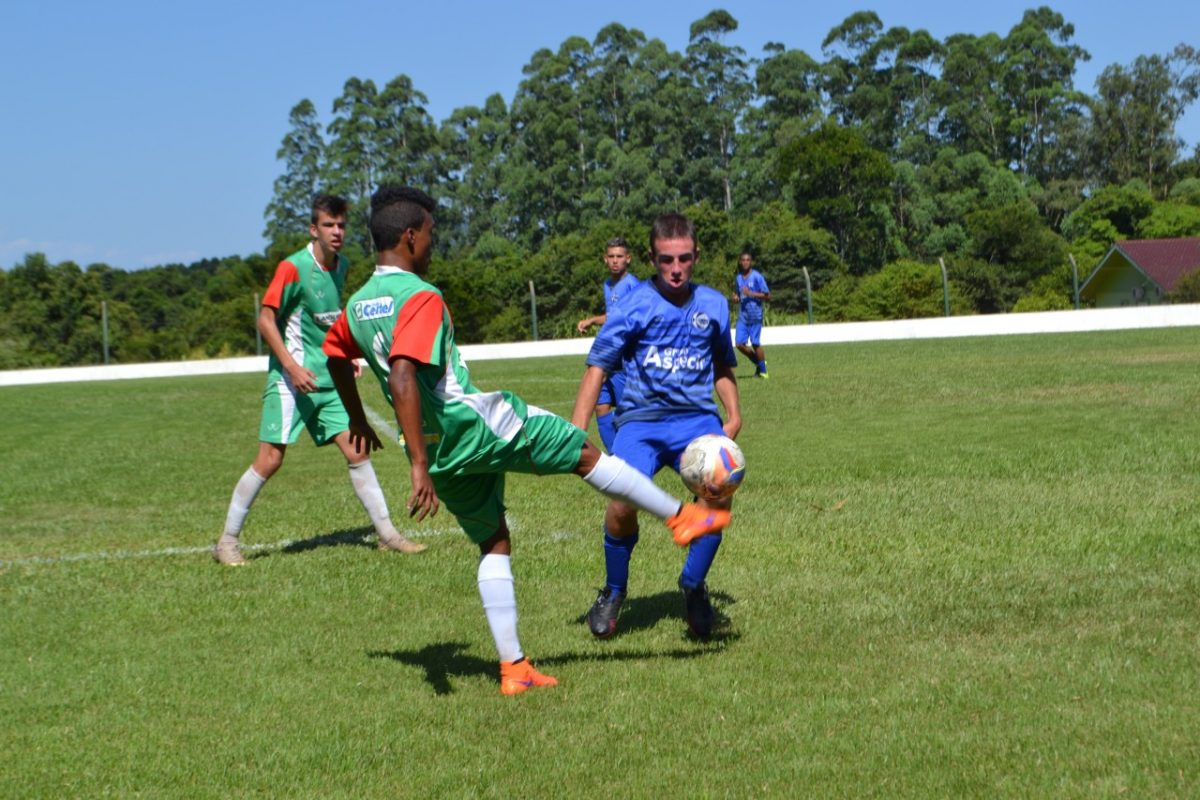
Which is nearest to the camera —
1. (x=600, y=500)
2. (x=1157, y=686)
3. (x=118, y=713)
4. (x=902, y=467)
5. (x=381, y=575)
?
(x=1157, y=686)

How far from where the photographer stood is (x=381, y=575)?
7.27 meters

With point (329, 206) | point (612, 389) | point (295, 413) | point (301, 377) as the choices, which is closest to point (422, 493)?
point (301, 377)

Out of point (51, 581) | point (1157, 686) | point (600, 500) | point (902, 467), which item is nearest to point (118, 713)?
point (51, 581)

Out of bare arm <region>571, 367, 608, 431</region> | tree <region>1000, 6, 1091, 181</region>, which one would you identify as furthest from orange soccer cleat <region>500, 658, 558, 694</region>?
A: tree <region>1000, 6, 1091, 181</region>

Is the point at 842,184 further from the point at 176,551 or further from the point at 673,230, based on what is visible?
the point at 673,230

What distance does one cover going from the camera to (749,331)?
856 inches

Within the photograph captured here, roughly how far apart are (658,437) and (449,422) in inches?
45.5

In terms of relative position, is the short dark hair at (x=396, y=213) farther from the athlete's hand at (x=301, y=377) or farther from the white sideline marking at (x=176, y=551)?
the white sideline marking at (x=176, y=551)

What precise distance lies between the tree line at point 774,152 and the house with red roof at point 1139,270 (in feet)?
4.40

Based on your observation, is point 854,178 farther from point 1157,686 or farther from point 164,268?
point 1157,686

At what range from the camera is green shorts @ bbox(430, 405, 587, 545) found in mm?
4961

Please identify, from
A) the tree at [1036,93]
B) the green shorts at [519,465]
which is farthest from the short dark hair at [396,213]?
the tree at [1036,93]

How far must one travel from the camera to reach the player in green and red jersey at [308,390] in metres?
8.09

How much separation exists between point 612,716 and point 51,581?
4280mm
